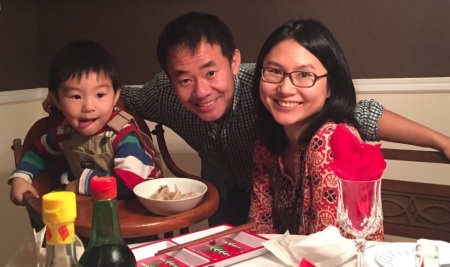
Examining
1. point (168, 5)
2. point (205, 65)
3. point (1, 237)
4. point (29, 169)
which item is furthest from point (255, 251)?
point (1, 237)

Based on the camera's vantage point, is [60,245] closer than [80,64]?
Yes

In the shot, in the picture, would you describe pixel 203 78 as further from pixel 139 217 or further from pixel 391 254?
pixel 391 254

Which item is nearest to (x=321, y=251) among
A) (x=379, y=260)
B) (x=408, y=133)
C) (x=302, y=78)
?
(x=379, y=260)

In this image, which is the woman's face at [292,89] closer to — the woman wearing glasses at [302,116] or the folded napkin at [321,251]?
the woman wearing glasses at [302,116]

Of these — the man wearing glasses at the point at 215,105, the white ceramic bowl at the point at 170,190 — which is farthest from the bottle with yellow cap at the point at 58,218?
the man wearing glasses at the point at 215,105

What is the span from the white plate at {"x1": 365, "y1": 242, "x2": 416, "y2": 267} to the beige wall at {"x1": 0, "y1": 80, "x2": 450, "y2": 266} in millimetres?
1316

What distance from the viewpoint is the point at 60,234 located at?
649 mm

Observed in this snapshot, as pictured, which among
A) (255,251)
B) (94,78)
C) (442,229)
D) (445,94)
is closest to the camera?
(255,251)

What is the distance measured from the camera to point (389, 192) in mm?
1552

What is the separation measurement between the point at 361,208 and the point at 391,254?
0.23 metres

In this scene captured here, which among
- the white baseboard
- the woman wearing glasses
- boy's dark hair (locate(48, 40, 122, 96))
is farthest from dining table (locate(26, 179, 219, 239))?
the white baseboard

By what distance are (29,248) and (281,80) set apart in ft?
2.65

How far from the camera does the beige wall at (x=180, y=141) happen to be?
2225mm

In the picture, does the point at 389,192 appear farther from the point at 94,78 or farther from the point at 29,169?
the point at 29,169
